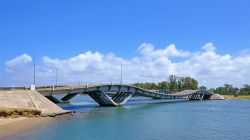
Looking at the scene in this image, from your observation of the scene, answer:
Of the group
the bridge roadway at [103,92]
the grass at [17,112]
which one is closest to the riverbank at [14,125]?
the grass at [17,112]

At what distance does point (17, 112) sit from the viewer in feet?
222

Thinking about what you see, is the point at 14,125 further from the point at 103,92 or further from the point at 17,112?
the point at 103,92

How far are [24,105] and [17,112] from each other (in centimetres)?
519

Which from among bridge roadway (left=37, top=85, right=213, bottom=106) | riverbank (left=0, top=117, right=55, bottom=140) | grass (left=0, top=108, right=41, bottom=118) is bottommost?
riverbank (left=0, top=117, right=55, bottom=140)

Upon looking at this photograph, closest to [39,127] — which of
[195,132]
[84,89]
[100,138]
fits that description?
[100,138]

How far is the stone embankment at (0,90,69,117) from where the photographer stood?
222ft

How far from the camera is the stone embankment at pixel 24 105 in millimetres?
67562

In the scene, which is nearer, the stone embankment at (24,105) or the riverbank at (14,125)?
the riverbank at (14,125)

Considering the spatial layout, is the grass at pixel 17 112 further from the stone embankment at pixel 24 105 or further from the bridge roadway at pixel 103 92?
the bridge roadway at pixel 103 92

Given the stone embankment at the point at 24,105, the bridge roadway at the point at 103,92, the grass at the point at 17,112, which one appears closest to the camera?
the grass at the point at 17,112

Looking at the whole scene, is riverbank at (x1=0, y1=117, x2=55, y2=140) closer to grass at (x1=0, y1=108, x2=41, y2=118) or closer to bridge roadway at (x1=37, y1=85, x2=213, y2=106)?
grass at (x1=0, y1=108, x2=41, y2=118)

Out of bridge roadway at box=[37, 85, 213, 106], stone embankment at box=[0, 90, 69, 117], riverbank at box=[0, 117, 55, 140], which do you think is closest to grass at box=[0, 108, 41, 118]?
stone embankment at box=[0, 90, 69, 117]

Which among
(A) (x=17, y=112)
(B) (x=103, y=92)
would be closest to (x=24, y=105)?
(A) (x=17, y=112)

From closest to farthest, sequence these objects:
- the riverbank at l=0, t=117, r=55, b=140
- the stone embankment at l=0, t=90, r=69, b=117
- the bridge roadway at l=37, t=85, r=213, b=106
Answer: the riverbank at l=0, t=117, r=55, b=140
the stone embankment at l=0, t=90, r=69, b=117
the bridge roadway at l=37, t=85, r=213, b=106
